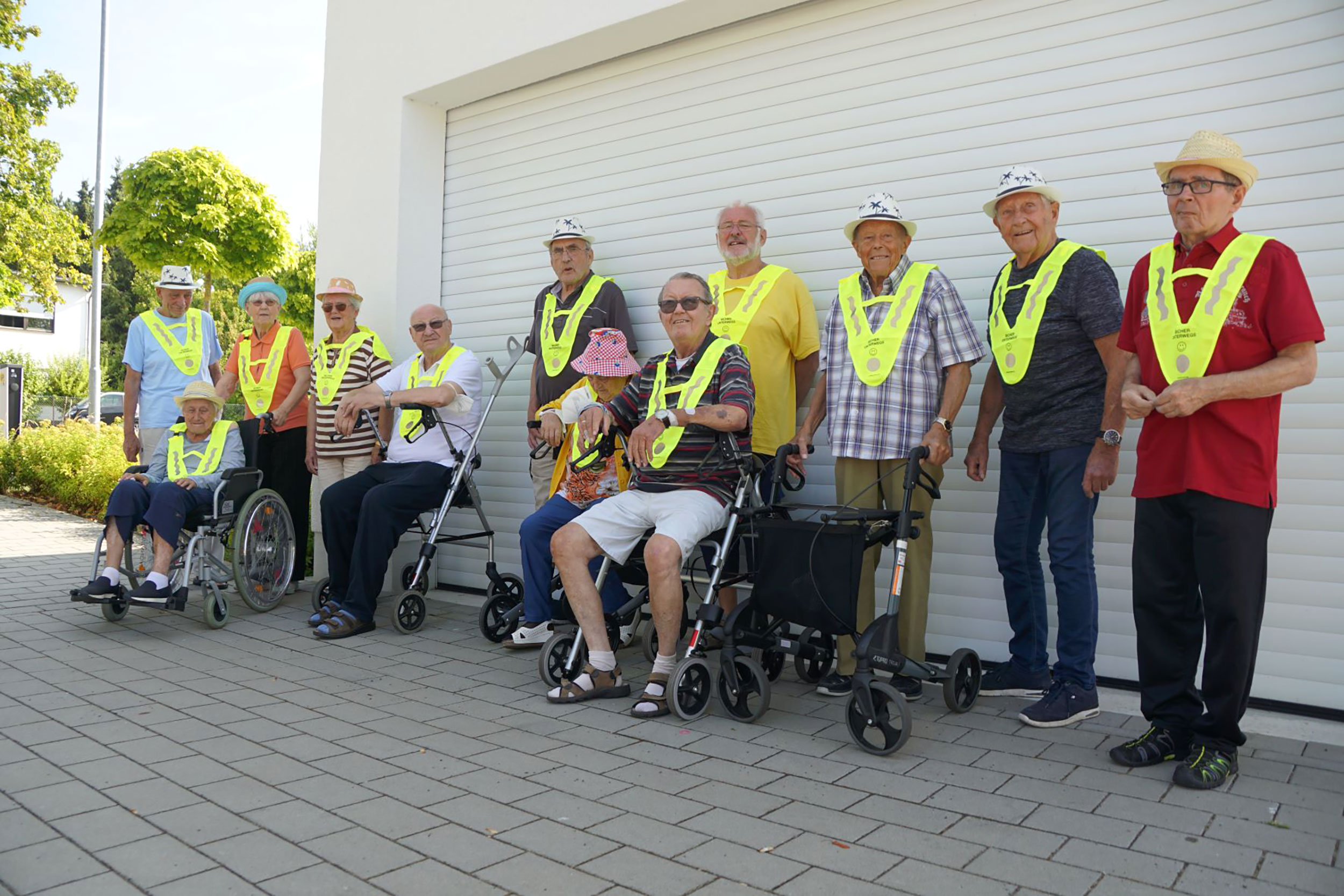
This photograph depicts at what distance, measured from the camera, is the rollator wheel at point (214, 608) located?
18.8ft

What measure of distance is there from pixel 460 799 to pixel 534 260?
4.72m

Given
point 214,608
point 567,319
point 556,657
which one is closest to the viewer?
point 556,657

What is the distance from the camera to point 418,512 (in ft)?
19.2

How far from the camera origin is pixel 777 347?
16.5ft

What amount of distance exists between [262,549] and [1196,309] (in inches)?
220

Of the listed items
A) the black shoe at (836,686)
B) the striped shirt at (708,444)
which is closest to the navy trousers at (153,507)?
the striped shirt at (708,444)

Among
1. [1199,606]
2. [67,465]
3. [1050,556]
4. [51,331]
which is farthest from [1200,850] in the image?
[51,331]

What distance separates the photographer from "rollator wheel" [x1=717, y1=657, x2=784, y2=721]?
3.96 metres

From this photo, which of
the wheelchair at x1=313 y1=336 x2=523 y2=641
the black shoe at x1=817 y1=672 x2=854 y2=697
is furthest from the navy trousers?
the black shoe at x1=817 y1=672 x2=854 y2=697

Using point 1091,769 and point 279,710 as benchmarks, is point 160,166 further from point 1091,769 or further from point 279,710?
point 1091,769

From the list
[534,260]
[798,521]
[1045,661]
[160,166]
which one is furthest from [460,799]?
[160,166]

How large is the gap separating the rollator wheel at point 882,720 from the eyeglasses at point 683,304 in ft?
6.03

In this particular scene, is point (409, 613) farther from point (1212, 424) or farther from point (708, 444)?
point (1212, 424)

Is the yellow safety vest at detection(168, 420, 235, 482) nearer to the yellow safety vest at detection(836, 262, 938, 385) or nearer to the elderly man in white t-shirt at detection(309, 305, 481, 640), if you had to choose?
the elderly man in white t-shirt at detection(309, 305, 481, 640)
